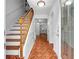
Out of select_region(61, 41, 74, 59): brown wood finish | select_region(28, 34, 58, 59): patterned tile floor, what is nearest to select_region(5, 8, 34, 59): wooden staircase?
select_region(28, 34, 58, 59): patterned tile floor

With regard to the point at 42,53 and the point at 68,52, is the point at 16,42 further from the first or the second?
the point at 68,52

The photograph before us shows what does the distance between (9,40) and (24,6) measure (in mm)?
5463

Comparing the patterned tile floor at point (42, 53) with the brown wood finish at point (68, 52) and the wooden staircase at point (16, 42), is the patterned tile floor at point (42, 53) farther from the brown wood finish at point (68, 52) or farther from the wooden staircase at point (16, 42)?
the brown wood finish at point (68, 52)

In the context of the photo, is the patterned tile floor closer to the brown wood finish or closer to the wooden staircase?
the wooden staircase

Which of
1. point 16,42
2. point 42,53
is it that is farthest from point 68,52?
point 42,53

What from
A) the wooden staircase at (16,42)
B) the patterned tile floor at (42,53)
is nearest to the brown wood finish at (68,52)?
the wooden staircase at (16,42)
